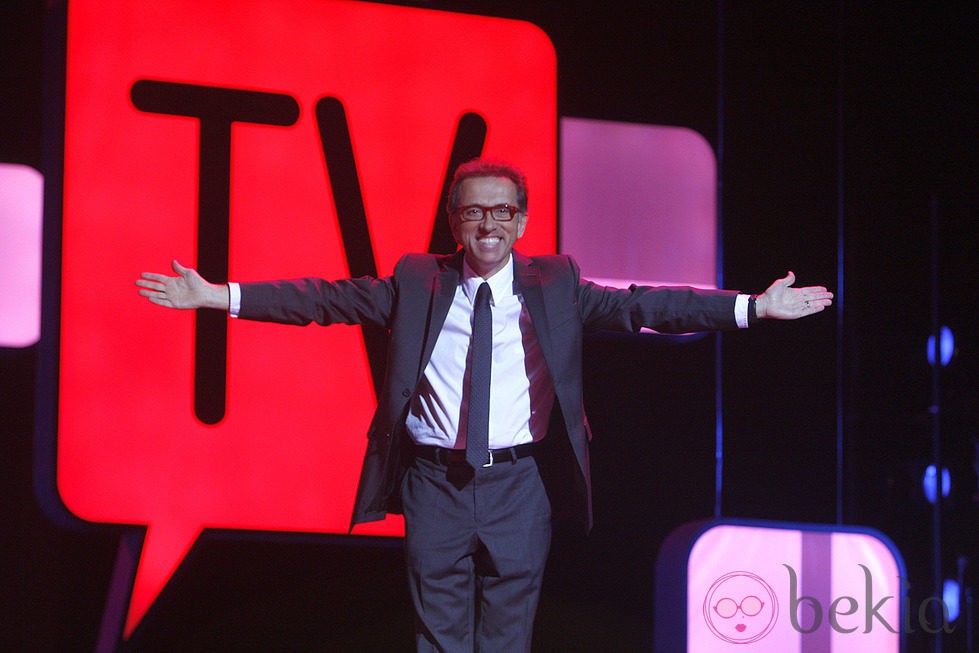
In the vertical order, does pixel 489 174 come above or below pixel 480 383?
above

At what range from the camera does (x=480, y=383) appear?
2.23 metres

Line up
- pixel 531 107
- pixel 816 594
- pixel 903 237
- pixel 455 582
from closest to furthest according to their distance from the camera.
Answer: pixel 455 582, pixel 816 594, pixel 531 107, pixel 903 237

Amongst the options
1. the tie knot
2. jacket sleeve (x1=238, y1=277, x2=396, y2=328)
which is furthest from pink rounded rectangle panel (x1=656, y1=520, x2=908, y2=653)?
jacket sleeve (x1=238, y1=277, x2=396, y2=328)

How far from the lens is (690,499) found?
136 inches

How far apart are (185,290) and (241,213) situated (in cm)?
96

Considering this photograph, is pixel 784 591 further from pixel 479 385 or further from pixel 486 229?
pixel 486 229

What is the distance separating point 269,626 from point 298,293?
1421mm

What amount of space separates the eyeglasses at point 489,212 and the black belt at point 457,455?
0.57 metres

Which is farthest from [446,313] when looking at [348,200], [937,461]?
[937,461]

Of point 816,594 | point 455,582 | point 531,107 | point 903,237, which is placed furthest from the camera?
point 903,237

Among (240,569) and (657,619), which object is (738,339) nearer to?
(657,619)

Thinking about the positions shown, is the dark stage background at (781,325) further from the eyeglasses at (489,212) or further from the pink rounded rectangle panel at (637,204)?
the eyeglasses at (489,212)

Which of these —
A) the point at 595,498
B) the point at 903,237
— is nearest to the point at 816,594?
the point at 595,498

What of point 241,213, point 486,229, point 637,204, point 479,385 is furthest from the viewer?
point 637,204
